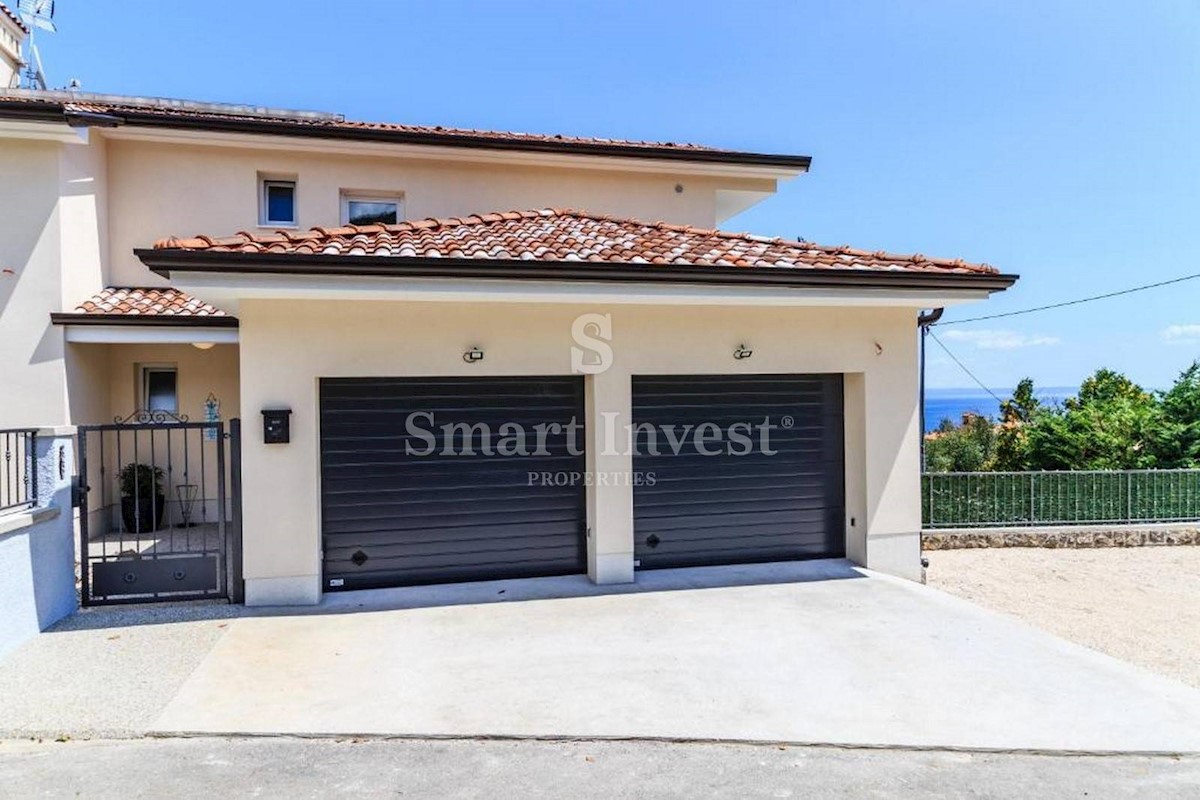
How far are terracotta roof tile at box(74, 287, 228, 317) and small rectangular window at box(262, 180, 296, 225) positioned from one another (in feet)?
8.84

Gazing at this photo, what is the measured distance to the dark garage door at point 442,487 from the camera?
385 inches

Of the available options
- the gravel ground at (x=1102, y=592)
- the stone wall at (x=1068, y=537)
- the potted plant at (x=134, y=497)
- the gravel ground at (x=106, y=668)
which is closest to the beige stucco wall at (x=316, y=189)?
the potted plant at (x=134, y=497)

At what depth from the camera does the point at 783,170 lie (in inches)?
677

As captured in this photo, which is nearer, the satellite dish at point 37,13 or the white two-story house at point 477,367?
the white two-story house at point 477,367

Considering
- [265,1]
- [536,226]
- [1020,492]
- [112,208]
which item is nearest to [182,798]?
[536,226]

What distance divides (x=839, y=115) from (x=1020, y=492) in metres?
13.3

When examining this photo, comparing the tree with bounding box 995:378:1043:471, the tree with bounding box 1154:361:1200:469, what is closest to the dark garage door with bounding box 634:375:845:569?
the tree with bounding box 995:378:1043:471

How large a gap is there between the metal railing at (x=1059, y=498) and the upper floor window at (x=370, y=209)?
46.3 feet

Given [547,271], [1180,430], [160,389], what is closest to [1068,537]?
[1180,430]

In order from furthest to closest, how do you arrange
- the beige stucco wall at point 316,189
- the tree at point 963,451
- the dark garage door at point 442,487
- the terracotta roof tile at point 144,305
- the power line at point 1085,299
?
the power line at point 1085,299
the tree at point 963,451
the beige stucco wall at point 316,189
the terracotta roof tile at point 144,305
the dark garage door at point 442,487

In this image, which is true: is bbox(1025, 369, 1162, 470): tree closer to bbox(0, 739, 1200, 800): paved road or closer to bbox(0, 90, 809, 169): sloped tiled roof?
bbox(0, 90, 809, 169): sloped tiled roof

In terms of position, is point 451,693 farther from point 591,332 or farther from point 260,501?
point 591,332

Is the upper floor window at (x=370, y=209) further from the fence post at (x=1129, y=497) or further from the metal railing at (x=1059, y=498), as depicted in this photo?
the fence post at (x=1129, y=497)

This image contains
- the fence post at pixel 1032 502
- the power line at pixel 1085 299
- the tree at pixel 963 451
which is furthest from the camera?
the power line at pixel 1085 299
